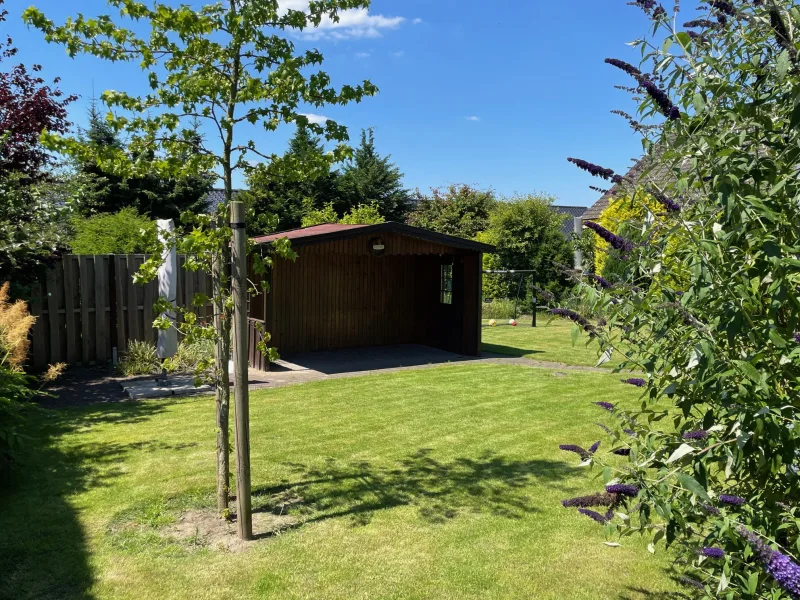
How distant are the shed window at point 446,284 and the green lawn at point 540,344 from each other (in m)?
1.32

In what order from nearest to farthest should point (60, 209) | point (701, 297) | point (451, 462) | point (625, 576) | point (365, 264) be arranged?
point (701, 297), point (625, 576), point (451, 462), point (60, 209), point (365, 264)

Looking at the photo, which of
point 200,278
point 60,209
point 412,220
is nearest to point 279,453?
point 60,209

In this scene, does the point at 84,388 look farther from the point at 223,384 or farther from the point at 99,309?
the point at 223,384

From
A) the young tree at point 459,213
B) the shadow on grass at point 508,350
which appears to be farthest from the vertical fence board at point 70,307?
the young tree at point 459,213

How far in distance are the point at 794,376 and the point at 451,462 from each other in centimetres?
367

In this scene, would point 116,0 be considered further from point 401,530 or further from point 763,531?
point 763,531

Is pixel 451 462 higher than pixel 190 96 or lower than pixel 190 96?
lower

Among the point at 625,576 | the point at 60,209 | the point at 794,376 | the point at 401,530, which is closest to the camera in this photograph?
the point at 794,376

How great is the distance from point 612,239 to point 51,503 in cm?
433

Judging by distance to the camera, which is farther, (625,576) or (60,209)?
(60,209)

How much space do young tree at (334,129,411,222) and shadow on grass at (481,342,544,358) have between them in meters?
15.6

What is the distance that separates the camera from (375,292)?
511 inches

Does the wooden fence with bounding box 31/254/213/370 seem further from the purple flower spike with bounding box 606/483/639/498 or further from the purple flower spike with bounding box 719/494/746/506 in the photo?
the purple flower spike with bounding box 719/494/746/506

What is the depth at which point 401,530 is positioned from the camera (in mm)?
3830
